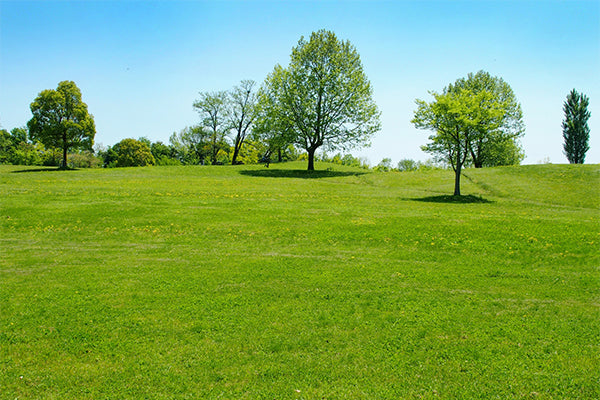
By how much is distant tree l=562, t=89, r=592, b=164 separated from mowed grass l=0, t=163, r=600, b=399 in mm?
63674

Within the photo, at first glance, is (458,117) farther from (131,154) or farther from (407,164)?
(407,164)

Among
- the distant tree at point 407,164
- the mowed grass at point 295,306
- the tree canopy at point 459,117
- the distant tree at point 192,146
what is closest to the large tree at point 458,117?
the tree canopy at point 459,117

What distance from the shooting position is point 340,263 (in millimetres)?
14891

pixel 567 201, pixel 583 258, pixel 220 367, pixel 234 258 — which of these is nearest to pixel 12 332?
→ pixel 220 367

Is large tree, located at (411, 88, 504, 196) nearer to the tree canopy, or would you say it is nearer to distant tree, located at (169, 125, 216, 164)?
the tree canopy

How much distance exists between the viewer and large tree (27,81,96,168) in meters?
59.2

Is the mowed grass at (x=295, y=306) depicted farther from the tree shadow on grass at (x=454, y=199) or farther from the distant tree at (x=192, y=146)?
the distant tree at (x=192, y=146)

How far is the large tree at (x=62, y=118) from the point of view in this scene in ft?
194

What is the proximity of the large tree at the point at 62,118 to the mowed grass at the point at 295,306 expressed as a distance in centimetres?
4544

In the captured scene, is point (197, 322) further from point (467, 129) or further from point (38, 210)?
point (467, 129)

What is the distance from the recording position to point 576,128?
7194cm

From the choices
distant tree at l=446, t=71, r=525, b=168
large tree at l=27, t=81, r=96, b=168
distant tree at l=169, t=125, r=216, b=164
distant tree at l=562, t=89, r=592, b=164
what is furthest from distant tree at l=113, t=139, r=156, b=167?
distant tree at l=562, t=89, r=592, b=164

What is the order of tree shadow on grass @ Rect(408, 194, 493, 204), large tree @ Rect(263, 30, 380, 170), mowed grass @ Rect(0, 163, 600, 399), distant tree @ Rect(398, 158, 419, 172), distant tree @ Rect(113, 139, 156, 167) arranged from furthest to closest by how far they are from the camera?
distant tree @ Rect(398, 158, 419, 172) < distant tree @ Rect(113, 139, 156, 167) < large tree @ Rect(263, 30, 380, 170) < tree shadow on grass @ Rect(408, 194, 493, 204) < mowed grass @ Rect(0, 163, 600, 399)

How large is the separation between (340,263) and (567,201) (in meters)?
31.5
